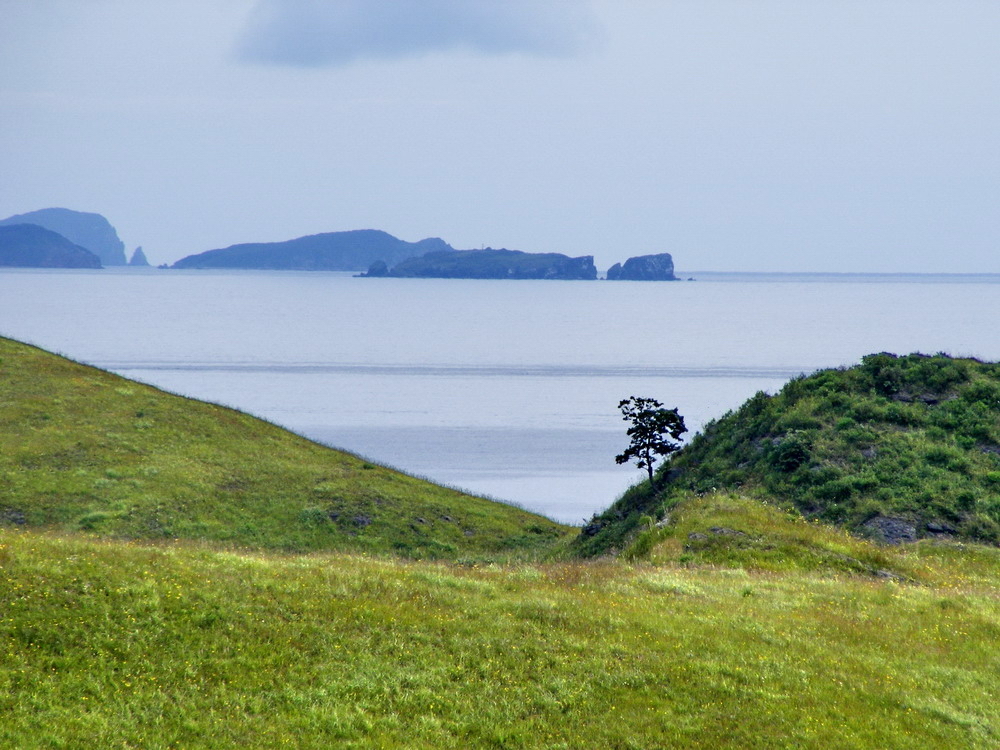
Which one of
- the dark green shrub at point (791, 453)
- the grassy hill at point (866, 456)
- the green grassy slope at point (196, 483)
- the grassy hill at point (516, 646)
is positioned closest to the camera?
the grassy hill at point (516, 646)

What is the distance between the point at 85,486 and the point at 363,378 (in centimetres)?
9330

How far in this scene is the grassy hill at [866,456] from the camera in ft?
110

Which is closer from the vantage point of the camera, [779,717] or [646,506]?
[779,717]

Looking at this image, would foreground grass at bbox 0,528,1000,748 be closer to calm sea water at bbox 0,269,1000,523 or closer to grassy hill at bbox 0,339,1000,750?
grassy hill at bbox 0,339,1000,750

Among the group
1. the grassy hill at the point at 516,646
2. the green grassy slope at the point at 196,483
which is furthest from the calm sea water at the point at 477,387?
the grassy hill at the point at 516,646

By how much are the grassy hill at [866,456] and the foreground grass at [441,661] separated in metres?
11.3

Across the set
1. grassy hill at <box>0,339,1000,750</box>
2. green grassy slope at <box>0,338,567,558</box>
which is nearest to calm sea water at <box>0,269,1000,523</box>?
green grassy slope at <box>0,338,567,558</box>

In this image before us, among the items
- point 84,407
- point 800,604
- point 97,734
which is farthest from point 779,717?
point 84,407

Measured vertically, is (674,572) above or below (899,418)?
below

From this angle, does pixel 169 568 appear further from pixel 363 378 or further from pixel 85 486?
pixel 363 378

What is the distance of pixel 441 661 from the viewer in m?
18.0

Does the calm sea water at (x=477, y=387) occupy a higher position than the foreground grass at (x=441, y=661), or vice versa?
the foreground grass at (x=441, y=661)

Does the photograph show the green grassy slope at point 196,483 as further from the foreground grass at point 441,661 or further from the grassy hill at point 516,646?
the foreground grass at point 441,661

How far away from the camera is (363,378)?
136625mm
